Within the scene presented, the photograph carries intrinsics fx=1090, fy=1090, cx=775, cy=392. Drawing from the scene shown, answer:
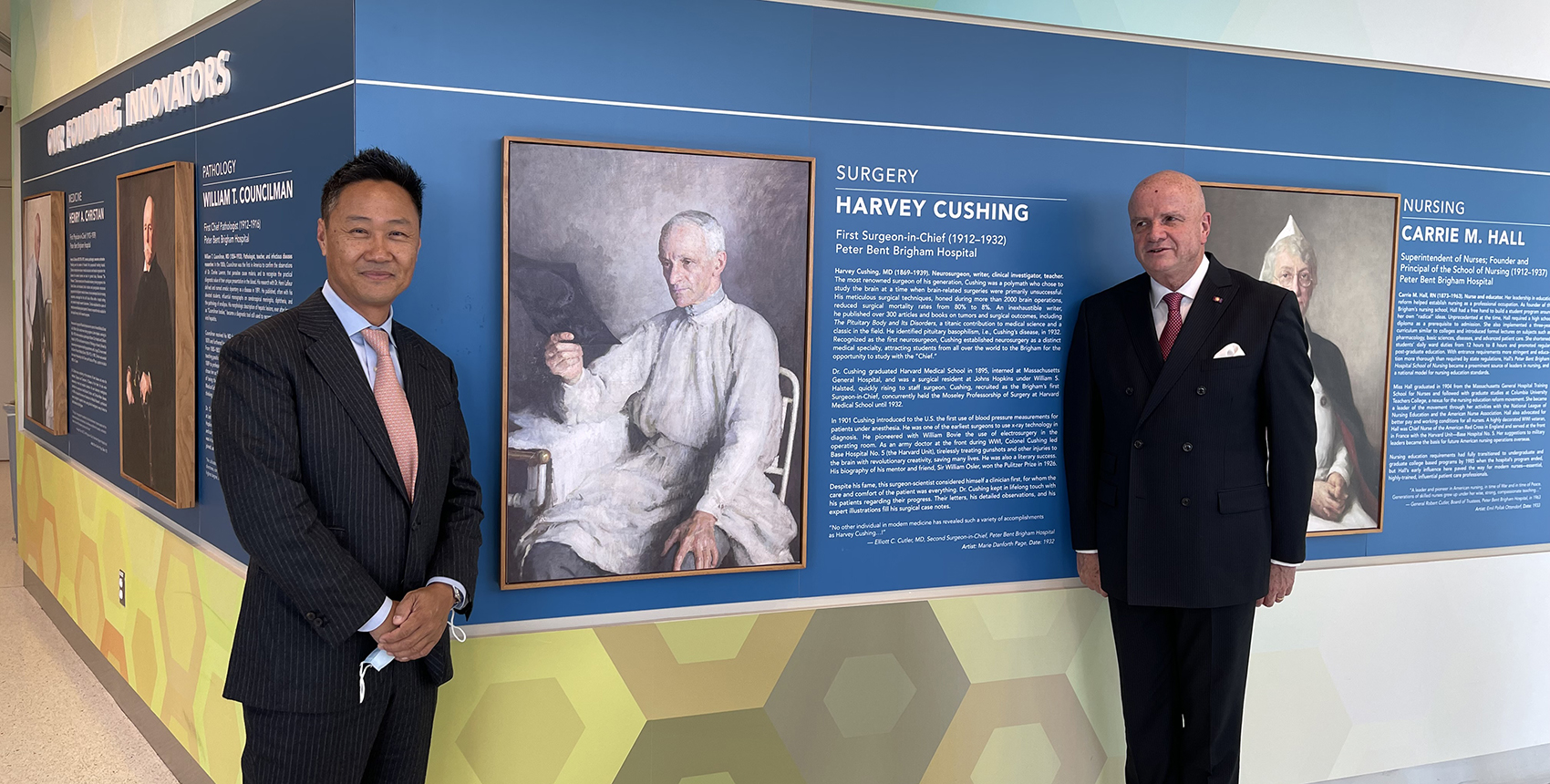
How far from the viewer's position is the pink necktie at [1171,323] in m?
2.85

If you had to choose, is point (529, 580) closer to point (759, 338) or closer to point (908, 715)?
point (759, 338)

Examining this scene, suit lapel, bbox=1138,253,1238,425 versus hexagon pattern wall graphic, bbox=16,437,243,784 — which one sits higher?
suit lapel, bbox=1138,253,1238,425

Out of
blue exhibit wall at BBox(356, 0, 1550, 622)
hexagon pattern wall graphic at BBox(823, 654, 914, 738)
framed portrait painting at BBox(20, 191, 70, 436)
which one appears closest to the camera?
blue exhibit wall at BBox(356, 0, 1550, 622)

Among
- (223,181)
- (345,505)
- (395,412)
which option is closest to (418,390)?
(395,412)

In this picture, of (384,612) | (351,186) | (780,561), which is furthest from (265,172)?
(780,561)

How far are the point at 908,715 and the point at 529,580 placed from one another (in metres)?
1.13

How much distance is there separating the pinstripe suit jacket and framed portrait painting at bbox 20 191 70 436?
3191 mm

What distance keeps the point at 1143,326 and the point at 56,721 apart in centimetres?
402

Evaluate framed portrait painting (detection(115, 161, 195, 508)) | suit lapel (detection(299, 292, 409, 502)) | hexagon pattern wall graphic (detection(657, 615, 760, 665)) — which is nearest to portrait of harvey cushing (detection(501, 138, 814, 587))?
hexagon pattern wall graphic (detection(657, 615, 760, 665))

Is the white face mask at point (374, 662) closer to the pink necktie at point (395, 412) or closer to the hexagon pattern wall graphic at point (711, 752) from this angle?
the pink necktie at point (395, 412)

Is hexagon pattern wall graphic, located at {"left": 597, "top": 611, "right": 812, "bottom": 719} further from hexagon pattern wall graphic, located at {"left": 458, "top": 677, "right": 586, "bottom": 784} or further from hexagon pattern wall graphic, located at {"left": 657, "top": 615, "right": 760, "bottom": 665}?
hexagon pattern wall graphic, located at {"left": 458, "top": 677, "right": 586, "bottom": 784}

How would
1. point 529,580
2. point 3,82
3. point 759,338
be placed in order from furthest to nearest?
point 3,82
point 759,338
point 529,580

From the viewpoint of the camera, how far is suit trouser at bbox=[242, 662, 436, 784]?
2.00 m

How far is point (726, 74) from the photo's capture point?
2.68 metres
